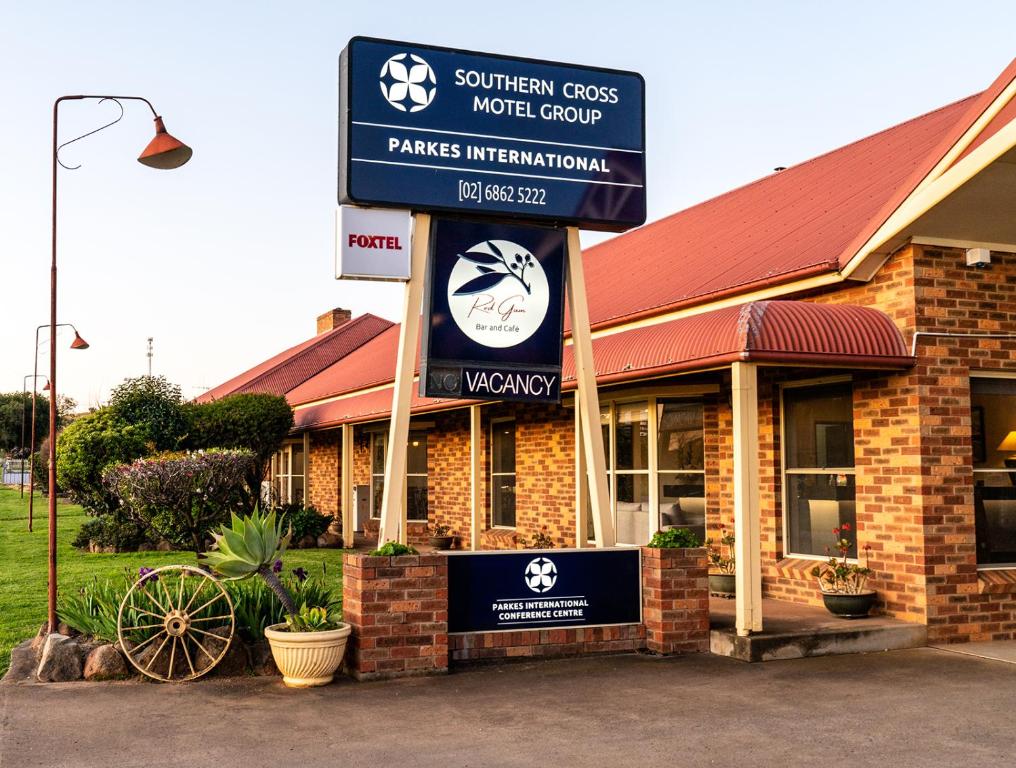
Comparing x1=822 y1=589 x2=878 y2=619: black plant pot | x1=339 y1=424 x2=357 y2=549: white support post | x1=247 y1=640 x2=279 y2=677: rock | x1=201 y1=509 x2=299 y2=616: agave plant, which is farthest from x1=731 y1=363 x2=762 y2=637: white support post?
x1=339 y1=424 x2=357 y2=549: white support post

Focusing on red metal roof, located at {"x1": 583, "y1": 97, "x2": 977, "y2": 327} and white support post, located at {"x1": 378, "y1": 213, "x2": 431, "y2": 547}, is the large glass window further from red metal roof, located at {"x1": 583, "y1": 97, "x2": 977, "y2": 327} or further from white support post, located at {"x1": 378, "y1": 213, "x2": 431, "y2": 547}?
white support post, located at {"x1": 378, "y1": 213, "x2": 431, "y2": 547}

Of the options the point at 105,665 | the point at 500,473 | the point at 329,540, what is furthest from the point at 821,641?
the point at 329,540

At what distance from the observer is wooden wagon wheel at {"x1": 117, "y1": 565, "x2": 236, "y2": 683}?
843 centimetres

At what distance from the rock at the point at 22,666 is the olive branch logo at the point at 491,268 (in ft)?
14.8

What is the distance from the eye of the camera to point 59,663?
8.45 meters

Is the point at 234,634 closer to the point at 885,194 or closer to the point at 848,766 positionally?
the point at 848,766

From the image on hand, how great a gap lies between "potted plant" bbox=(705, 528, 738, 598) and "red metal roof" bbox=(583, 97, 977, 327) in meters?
2.62

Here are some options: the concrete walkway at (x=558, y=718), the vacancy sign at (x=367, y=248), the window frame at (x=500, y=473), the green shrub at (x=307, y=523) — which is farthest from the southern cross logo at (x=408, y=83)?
the green shrub at (x=307, y=523)

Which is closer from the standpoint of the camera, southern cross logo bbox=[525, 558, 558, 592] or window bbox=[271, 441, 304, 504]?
southern cross logo bbox=[525, 558, 558, 592]

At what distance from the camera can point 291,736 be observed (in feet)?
22.5

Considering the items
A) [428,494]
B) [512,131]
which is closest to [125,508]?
[428,494]

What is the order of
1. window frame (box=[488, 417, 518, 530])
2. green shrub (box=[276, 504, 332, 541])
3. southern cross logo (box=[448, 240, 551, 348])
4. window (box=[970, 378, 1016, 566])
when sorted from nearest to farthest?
southern cross logo (box=[448, 240, 551, 348])
window (box=[970, 378, 1016, 566])
window frame (box=[488, 417, 518, 530])
green shrub (box=[276, 504, 332, 541])

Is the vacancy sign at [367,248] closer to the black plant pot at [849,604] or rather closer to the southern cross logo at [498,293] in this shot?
the southern cross logo at [498,293]

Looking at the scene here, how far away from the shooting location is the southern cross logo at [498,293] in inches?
380
